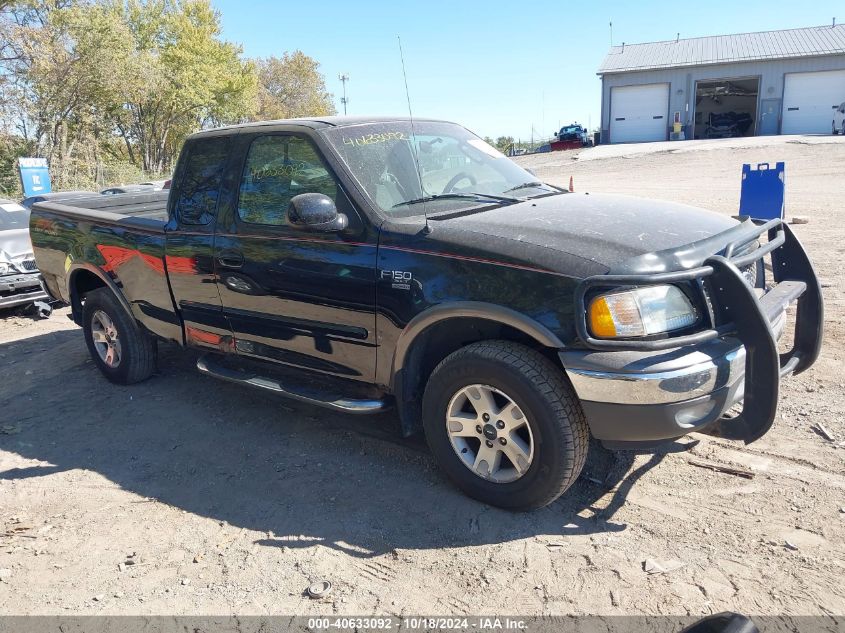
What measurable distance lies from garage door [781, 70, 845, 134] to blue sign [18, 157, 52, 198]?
38.5m

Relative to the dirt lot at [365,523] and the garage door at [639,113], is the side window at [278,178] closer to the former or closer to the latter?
the dirt lot at [365,523]

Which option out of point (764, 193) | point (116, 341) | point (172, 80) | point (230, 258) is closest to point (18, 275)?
point (116, 341)

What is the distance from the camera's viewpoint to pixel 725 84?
142 feet

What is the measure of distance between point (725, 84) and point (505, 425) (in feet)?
155

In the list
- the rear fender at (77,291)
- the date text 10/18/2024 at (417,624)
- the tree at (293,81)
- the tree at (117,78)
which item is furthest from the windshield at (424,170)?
the tree at (293,81)

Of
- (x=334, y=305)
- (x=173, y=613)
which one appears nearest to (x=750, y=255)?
(x=334, y=305)

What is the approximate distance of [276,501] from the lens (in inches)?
148

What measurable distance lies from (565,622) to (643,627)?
0.30 meters

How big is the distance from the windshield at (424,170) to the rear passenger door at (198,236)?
1.03 metres

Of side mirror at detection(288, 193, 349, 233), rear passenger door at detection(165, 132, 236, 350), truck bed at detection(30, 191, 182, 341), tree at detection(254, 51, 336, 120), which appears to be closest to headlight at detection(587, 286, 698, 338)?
side mirror at detection(288, 193, 349, 233)

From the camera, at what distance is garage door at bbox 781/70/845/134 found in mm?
38312

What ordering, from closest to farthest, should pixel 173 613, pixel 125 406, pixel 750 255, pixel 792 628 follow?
pixel 792 628 < pixel 173 613 < pixel 750 255 < pixel 125 406

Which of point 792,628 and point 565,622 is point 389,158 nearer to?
point 565,622

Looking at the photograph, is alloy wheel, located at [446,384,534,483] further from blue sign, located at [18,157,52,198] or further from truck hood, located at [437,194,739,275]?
blue sign, located at [18,157,52,198]
